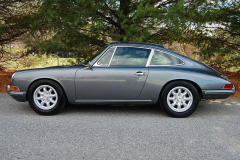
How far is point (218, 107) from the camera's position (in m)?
5.42

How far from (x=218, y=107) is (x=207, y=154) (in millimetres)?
2636

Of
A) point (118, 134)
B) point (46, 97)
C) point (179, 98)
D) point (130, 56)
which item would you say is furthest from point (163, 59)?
point (46, 97)

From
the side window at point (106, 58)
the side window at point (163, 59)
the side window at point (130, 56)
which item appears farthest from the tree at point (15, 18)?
the side window at point (163, 59)

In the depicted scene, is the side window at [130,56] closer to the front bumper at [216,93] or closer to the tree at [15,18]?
the front bumper at [216,93]

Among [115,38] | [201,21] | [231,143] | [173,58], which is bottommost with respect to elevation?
[231,143]

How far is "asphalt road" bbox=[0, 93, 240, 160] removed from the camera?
3.04 meters

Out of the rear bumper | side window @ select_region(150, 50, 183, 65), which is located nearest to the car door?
side window @ select_region(150, 50, 183, 65)

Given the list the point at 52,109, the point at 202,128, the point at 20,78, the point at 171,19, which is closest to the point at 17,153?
the point at 52,109

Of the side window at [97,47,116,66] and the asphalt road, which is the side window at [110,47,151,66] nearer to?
the side window at [97,47,116,66]

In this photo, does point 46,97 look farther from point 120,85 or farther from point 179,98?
point 179,98

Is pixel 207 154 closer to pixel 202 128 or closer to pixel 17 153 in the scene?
pixel 202 128

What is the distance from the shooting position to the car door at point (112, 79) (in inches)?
179

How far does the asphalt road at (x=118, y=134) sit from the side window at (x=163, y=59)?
988 mm

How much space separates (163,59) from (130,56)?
0.62 m
